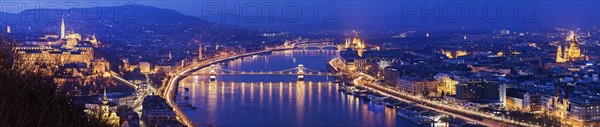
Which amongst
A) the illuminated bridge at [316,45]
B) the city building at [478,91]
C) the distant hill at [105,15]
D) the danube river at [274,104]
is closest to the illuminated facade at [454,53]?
the illuminated bridge at [316,45]

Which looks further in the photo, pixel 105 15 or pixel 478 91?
pixel 105 15

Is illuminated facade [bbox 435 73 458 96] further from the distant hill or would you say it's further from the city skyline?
the distant hill

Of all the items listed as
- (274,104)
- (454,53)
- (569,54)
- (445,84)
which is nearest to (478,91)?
(445,84)

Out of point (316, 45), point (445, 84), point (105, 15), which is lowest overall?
point (445, 84)

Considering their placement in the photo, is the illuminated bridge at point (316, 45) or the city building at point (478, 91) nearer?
the city building at point (478, 91)

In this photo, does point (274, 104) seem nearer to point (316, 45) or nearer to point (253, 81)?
point (253, 81)

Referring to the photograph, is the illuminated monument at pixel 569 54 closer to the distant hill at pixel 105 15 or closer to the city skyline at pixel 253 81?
the city skyline at pixel 253 81

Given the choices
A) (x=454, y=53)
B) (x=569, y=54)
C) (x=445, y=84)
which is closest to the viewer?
(x=445, y=84)

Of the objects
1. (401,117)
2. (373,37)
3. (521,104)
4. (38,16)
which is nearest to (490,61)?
(521,104)
